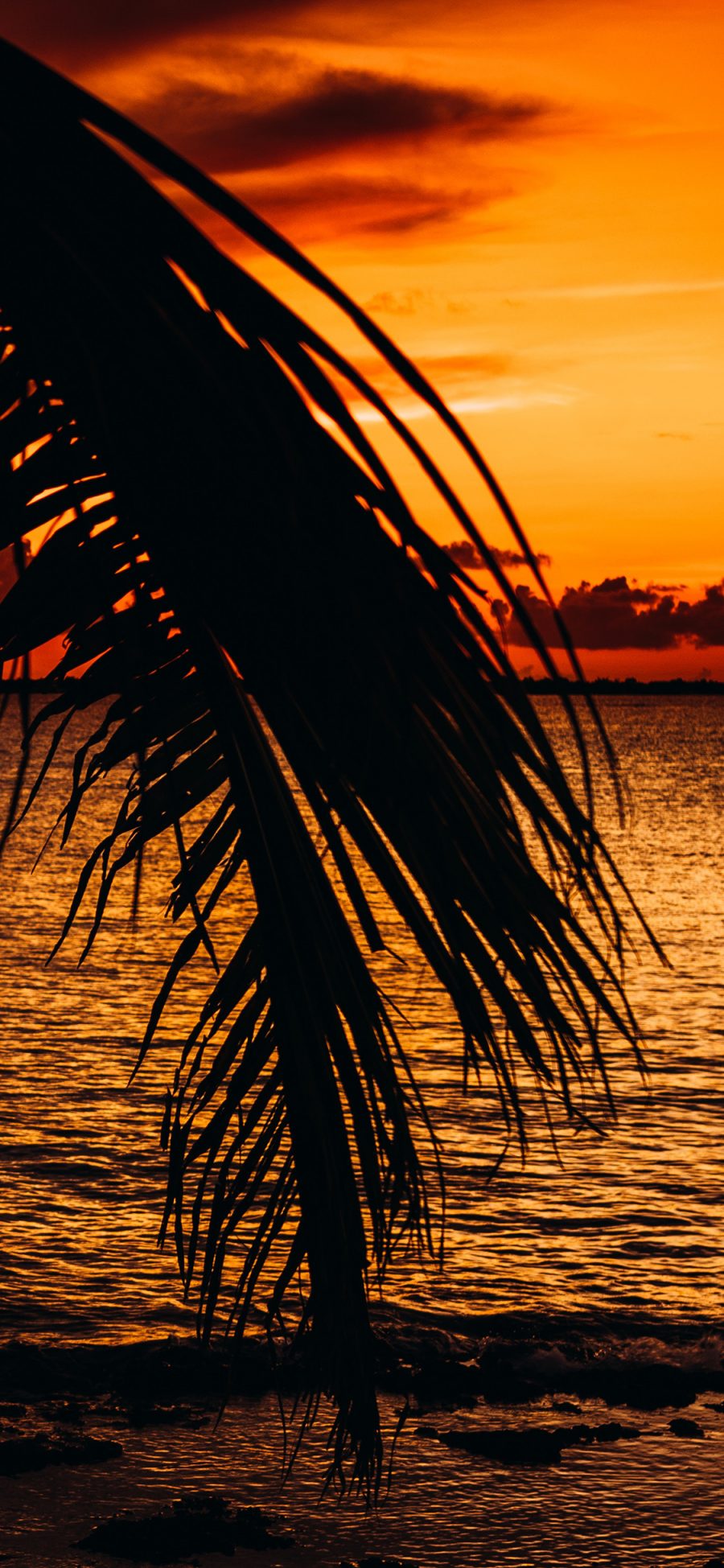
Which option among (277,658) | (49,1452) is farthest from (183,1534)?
(277,658)

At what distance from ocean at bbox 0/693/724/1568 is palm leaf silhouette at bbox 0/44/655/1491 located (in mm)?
352

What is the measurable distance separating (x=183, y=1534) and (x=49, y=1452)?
5.55 feet

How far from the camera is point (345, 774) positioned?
2219 mm

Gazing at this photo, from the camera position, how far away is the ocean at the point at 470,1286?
35.1ft

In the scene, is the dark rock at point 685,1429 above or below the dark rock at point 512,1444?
below

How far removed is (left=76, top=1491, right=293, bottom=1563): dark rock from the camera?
9922 millimetres

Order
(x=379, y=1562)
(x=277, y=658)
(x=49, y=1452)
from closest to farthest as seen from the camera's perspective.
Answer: (x=277, y=658)
(x=379, y=1562)
(x=49, y=1452)

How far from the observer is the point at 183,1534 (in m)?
10.1

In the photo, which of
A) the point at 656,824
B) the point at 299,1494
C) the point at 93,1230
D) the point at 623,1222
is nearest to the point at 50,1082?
the point at 93,1230

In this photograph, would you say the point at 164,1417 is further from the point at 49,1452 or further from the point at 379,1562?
the point at 379,1562

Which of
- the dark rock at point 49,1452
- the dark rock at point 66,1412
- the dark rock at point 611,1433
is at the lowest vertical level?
the dark rock at point 611,1433

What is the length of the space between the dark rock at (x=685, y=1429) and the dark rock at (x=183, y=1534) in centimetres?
341

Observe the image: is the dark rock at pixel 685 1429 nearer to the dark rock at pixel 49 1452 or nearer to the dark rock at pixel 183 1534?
the dark rock at pixel 183 1534

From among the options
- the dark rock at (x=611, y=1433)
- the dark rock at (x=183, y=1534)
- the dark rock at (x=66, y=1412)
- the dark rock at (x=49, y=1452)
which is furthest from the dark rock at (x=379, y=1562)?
the dark rock at (x=66, y=1412)
